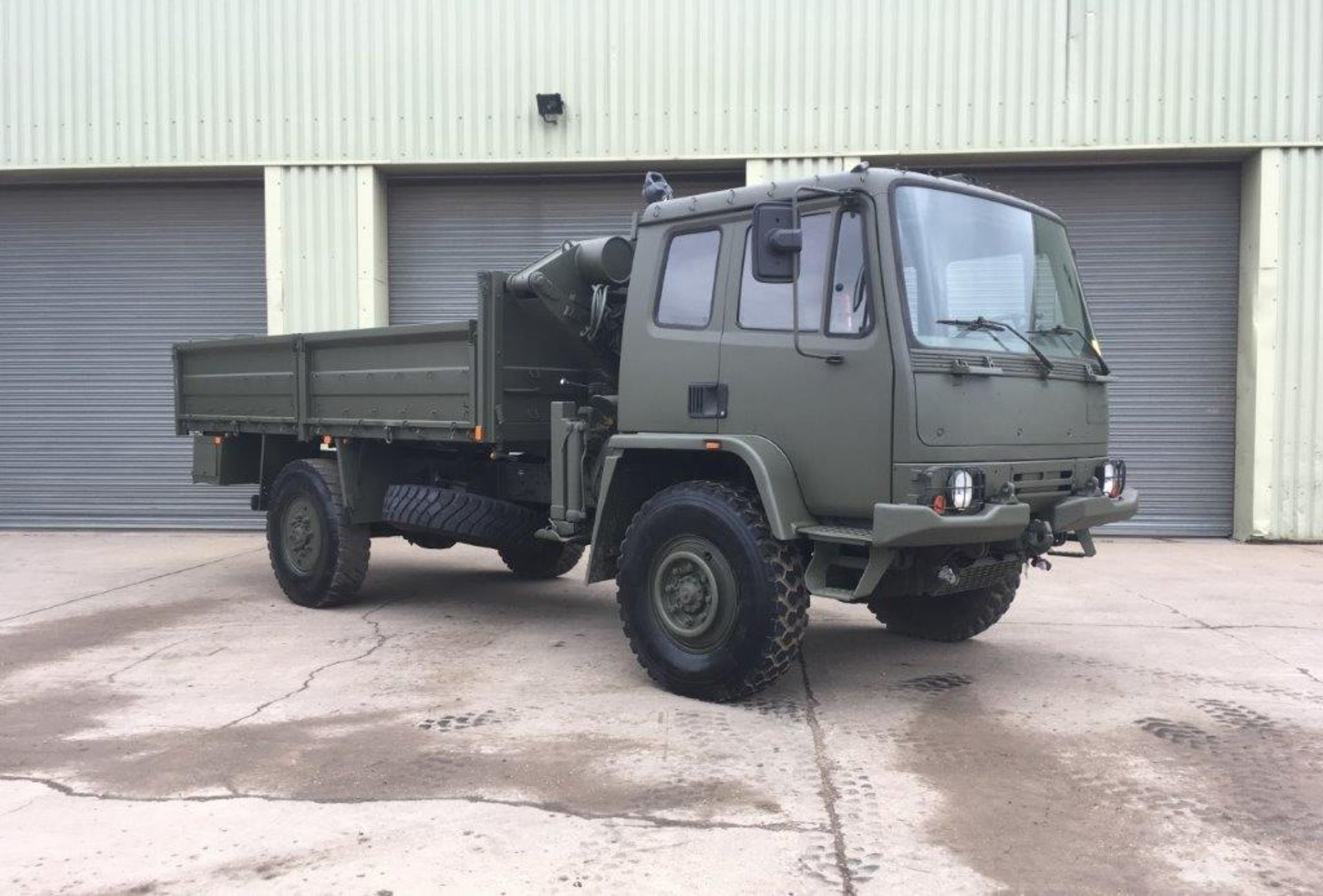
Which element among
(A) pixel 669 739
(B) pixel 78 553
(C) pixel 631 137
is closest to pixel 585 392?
(A) pixel 669 739

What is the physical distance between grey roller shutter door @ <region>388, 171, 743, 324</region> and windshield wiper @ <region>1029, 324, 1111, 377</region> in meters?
7.35

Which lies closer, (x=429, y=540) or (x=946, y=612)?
(x=946, y=612)

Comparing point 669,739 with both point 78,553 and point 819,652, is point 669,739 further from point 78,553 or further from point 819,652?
point 78,553

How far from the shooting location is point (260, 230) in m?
12.9

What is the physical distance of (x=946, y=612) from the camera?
6.80 metres

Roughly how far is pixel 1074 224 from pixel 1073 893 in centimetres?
1023

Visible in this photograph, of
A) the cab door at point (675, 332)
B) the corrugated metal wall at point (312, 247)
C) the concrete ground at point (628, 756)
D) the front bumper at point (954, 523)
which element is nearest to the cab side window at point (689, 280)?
the cab door at point (675, 332)

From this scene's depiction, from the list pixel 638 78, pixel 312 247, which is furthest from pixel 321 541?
pixel 638 78

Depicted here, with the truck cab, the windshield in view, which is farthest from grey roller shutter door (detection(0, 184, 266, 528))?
the windshield

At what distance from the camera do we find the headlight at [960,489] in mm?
4855

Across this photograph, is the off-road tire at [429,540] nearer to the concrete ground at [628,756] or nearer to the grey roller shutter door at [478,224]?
the concrete ground at [628,756]

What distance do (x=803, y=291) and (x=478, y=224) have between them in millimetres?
8269

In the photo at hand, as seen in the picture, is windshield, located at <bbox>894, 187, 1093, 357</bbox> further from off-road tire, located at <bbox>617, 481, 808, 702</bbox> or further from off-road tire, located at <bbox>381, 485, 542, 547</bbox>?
off-road tire, located at <bbox>381, 485, 542, 547</bbox>

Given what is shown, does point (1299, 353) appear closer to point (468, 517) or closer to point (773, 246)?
point (773, 246)
